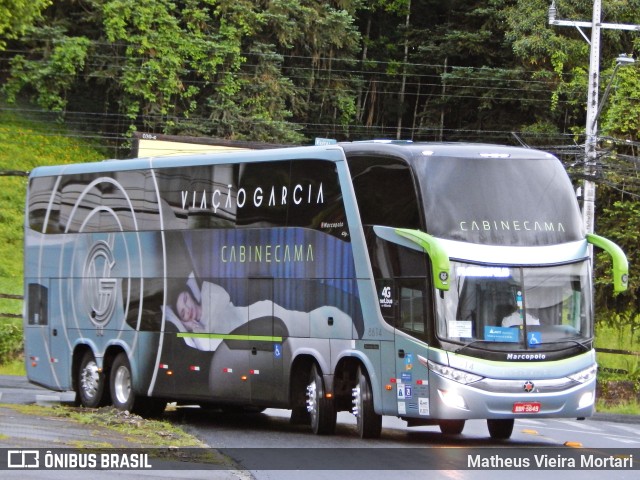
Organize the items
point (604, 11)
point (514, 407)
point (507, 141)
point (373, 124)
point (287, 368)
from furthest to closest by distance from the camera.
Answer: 1. point (373, 124)
2. point (507, 141)
3. point (604, 11)
4. point (287, 368)
5. point (514, 407)

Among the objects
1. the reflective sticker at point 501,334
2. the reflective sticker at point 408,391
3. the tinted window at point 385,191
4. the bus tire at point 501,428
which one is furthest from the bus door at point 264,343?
the reflective sticker at point 501,334

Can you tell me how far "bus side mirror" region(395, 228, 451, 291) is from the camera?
17.6 m

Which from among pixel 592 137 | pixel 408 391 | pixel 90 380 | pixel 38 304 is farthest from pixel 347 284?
pixel 592 137

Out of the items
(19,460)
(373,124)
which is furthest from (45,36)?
(19,460)

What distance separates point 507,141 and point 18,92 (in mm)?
22028

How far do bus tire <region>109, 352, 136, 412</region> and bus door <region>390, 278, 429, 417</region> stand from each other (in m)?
6.60

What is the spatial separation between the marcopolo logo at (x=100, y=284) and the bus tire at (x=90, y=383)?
718 mm

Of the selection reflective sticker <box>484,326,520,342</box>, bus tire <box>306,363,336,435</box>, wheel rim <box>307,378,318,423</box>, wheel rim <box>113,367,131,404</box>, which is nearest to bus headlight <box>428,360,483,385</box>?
reflective sticker <box>484,326,520,342</box>

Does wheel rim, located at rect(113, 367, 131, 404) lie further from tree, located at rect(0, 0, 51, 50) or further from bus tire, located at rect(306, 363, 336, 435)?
tree, located at rect(0, 0, 51, 50)

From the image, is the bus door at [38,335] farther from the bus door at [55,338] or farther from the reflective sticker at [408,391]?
the reflective sticker at [408,391]

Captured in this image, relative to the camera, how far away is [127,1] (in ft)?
193

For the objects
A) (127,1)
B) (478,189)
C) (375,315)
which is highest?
(127,1)

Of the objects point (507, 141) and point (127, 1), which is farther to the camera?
point (507, 141)

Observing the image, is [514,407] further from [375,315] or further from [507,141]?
[507,141]
